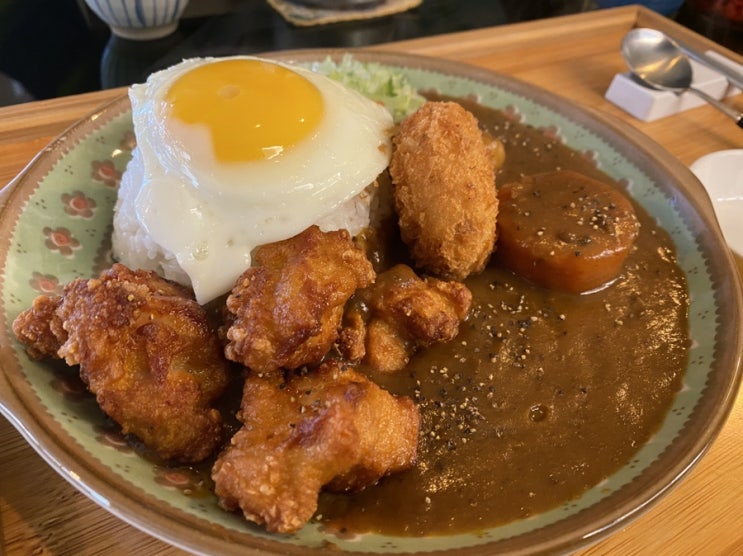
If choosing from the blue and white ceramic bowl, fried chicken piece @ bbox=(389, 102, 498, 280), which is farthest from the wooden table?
fried chicken piece @ bbox=(389, 102, 498, 280)

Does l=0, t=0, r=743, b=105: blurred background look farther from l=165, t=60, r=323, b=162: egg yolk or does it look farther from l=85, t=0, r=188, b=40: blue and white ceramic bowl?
l=165, t=60, r=323, b=162: egg yolk

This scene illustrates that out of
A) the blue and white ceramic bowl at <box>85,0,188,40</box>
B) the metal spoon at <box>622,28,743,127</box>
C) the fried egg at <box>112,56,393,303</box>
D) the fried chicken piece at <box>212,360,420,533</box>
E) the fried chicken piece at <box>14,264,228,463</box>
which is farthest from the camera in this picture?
the blue and white ceramic bowl at <box>85,0,188,40</box>

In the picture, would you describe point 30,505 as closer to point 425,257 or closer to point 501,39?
point 425,257

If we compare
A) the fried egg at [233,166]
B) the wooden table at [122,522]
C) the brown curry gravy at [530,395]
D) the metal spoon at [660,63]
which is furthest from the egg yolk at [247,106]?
the metal spoon at [660,63]

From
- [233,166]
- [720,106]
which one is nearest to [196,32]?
[233,166]

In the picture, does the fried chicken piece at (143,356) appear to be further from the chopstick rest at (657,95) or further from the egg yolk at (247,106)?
the chopstick rest at (657,95)

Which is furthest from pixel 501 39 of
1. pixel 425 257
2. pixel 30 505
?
pixel 30 505
